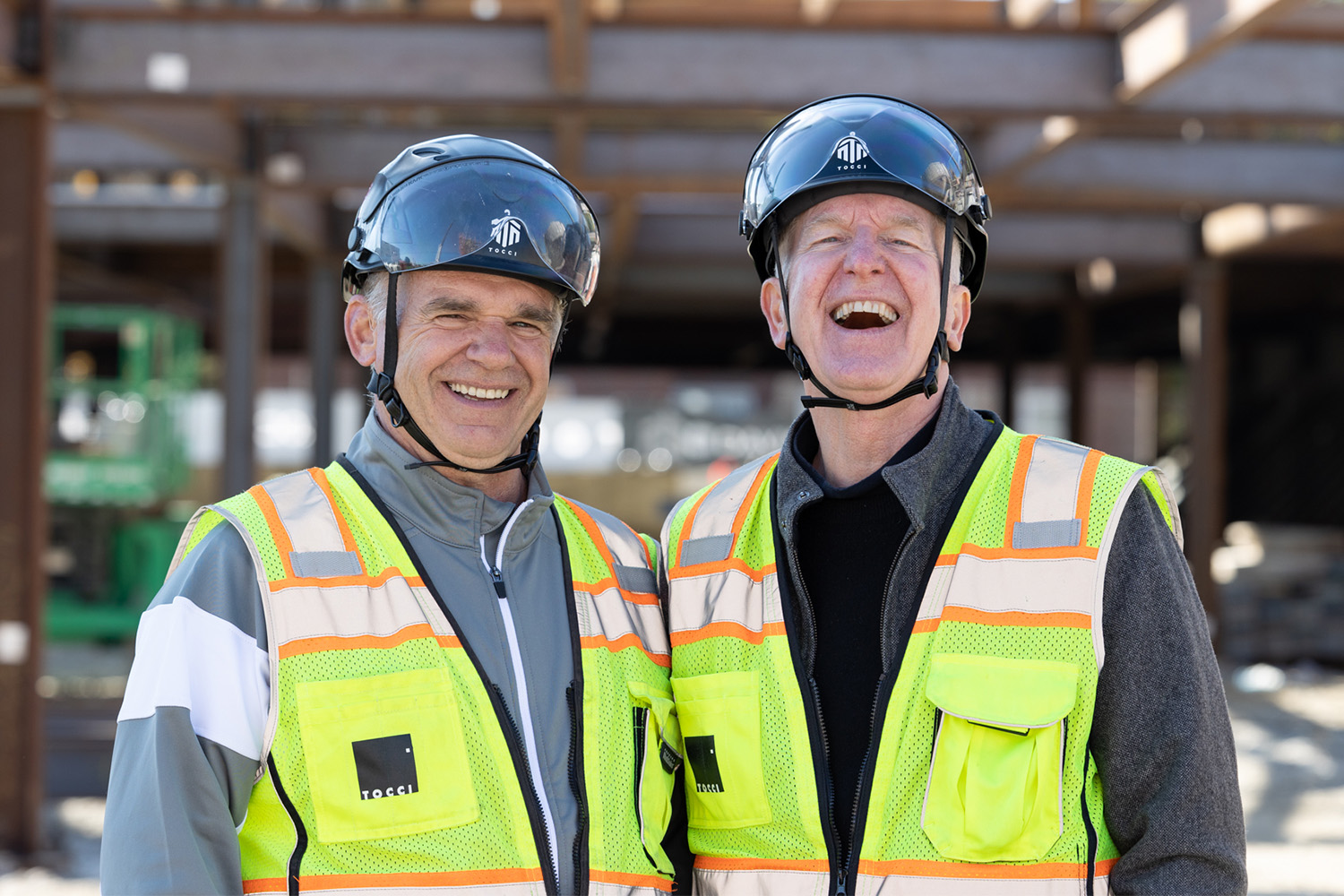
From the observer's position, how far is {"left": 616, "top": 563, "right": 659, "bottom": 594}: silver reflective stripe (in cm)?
258

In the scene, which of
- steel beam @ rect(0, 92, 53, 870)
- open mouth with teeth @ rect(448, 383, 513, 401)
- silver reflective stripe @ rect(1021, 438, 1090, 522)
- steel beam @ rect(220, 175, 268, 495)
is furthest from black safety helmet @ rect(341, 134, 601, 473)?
steel beam @ rect(220, 175, 268, 495)

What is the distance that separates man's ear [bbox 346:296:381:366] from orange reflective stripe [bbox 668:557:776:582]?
774mm

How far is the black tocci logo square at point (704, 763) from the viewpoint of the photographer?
2.40m

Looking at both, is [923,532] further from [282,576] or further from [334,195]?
[334,195]

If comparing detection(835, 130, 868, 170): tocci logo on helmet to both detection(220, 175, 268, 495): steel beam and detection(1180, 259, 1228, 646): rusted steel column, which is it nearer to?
detection(220, 175, 268, 495): steel beam

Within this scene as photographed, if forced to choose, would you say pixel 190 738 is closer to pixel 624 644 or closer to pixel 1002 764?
pixel 624 644

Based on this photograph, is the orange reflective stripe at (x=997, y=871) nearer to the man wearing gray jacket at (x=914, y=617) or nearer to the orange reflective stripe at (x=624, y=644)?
the man wearing gray jacket at (x=914, y=617)

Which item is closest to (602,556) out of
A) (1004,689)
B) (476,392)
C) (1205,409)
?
(476,392)

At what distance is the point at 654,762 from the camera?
2.41 metres

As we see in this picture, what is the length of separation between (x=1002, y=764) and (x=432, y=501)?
1.14 metres

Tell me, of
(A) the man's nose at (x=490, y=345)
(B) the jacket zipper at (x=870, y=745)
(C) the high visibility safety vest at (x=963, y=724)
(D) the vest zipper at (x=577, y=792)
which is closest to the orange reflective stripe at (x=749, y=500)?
(C) the high visibility safety vest at (x=963, y=724)

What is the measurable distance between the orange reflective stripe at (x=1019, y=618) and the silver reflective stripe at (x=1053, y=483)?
18cm

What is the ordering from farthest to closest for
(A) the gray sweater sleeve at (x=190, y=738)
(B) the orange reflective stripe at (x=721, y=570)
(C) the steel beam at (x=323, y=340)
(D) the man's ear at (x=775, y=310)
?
(C) the steel beam at (x=323, y=340) < (D) the man's ear at (x=775, y=310) < (B) the orange reflective stripe at (x=721, y=570) < (A) the gray sweater sleeve at (x=190, y=738)

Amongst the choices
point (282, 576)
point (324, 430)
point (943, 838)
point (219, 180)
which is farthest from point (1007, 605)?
point (324, 430)
